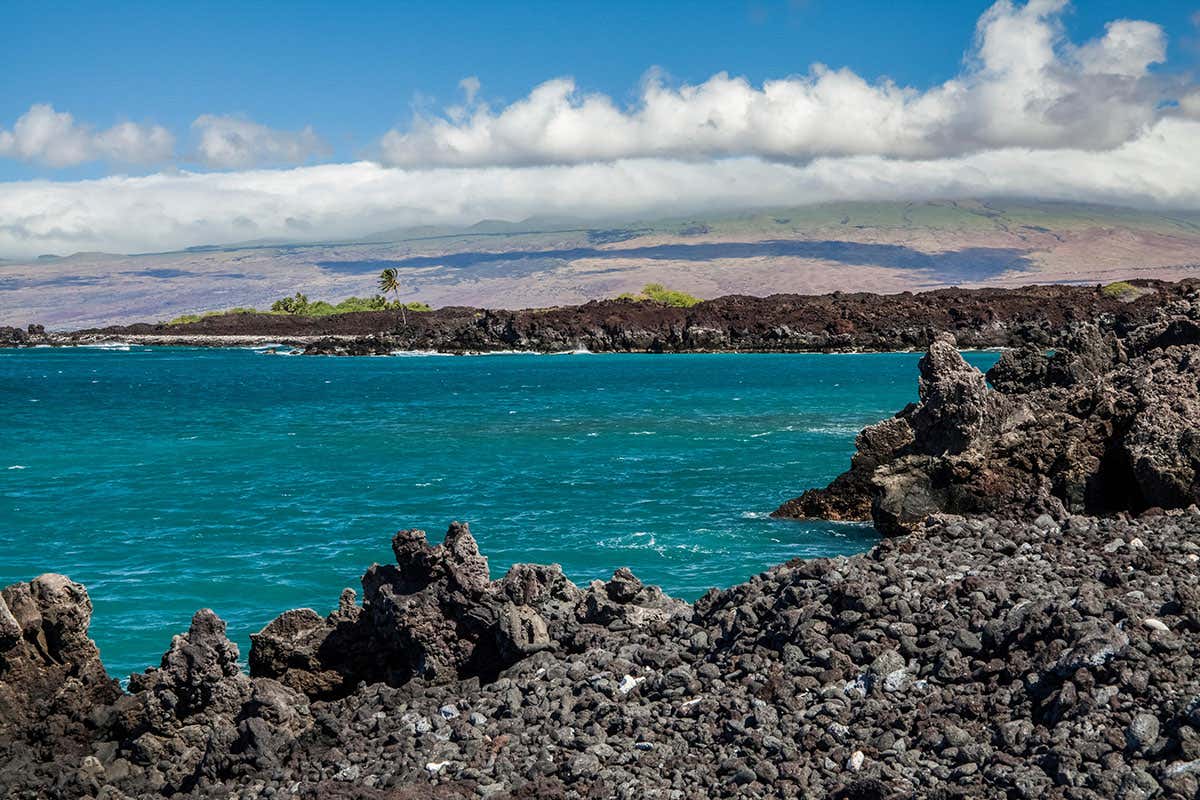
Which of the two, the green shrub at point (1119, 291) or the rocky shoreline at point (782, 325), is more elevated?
the green shrub at point (1119, 291)

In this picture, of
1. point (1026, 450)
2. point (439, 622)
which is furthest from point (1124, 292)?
point (439, 622)

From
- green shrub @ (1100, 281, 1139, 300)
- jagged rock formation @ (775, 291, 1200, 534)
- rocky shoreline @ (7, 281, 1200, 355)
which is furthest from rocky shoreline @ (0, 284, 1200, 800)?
green shrub @ (1100, 281, 1139, 300)

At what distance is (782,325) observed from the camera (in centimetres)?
14062

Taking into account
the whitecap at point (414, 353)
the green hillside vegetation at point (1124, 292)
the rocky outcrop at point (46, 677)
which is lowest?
the whitecap at point (414, 353)

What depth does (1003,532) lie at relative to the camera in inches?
645

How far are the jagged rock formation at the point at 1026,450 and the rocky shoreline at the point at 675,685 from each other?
3.30 m

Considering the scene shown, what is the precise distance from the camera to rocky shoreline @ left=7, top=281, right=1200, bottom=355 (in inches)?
5369

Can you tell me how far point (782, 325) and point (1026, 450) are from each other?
11852 centimetres

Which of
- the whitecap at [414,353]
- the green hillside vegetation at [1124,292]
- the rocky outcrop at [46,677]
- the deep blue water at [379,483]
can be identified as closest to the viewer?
the rocky outcrop at [46,677]

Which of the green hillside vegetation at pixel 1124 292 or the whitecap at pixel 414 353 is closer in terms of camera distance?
the green hillside vegetation at pixel 1124 292

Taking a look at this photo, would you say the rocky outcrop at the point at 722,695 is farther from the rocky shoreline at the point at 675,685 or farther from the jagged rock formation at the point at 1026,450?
the jagged rock formation at the point at 1026,450

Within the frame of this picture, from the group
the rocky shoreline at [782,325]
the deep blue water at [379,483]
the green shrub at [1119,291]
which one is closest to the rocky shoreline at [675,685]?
the deep blue water at [379,483]

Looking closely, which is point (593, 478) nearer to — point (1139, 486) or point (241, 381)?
point (1139, 486)

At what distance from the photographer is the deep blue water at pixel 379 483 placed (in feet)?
79.5
